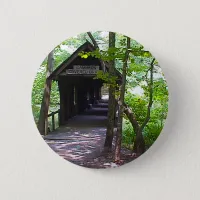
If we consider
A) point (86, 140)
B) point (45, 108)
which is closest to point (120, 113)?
point (86, 140)

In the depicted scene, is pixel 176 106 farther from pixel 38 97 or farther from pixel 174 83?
pixel 38 97

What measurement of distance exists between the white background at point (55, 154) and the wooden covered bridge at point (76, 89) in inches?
2.6

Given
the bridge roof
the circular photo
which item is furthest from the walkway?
the bridge roof

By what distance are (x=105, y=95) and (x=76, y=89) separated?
0.11 metres

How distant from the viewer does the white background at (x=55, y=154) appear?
1.17 meters

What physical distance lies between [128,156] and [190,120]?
0.80 ft

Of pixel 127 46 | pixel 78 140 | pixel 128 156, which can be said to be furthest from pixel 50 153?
pixel 127 46

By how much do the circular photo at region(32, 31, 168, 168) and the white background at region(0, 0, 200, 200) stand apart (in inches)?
1.5

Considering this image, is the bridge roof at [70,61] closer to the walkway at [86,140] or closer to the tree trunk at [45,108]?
the tree trunk at [45,108]

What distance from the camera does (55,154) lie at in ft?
4.01

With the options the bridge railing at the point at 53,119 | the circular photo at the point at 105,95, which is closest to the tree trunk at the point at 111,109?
the circular photo at the point at 105,95

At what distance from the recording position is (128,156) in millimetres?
1172

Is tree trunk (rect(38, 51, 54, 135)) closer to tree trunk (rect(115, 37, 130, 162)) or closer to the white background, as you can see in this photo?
the white background

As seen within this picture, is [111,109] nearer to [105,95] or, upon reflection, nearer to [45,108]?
[105,95]
